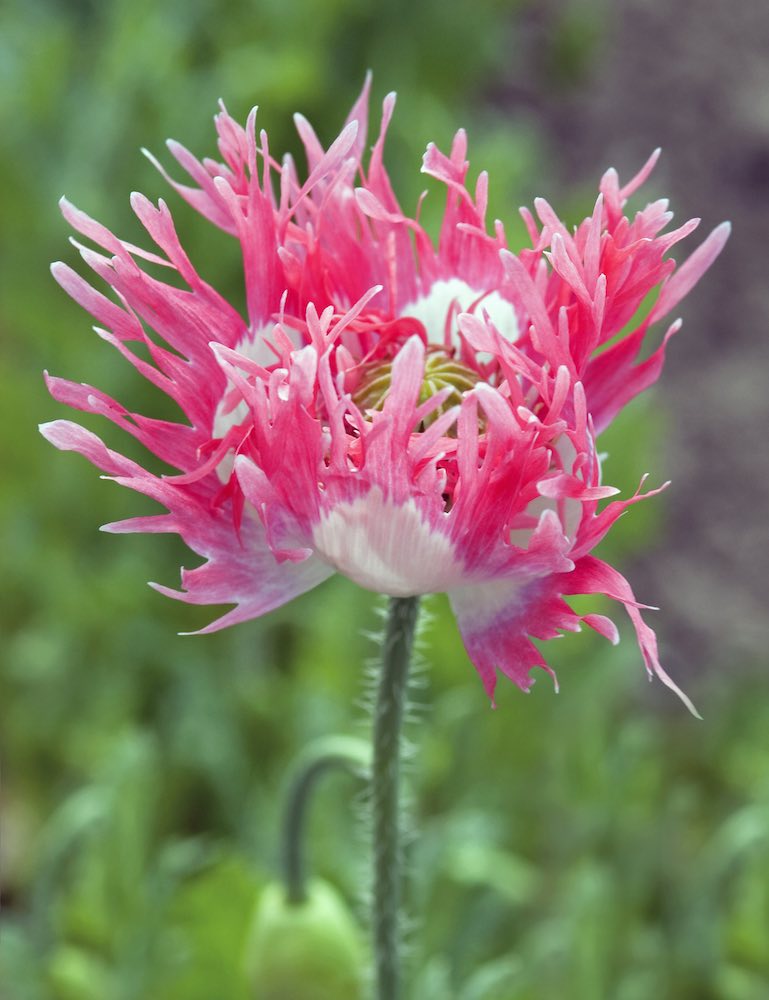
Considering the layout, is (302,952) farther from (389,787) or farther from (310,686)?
(310,686)

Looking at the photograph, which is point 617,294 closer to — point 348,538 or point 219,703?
point 348,538

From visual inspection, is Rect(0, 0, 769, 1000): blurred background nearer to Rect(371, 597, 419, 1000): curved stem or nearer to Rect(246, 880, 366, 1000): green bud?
Rect(246, 880, 366, 1000): green bud

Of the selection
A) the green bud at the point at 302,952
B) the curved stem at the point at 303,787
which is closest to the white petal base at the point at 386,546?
the curved stem at the point at 303,787

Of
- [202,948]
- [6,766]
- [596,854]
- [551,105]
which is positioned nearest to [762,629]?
[596,854]

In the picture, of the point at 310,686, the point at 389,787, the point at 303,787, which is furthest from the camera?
the point at 310,686

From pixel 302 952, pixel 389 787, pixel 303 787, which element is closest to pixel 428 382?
pixel 389 787

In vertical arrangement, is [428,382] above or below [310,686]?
above
